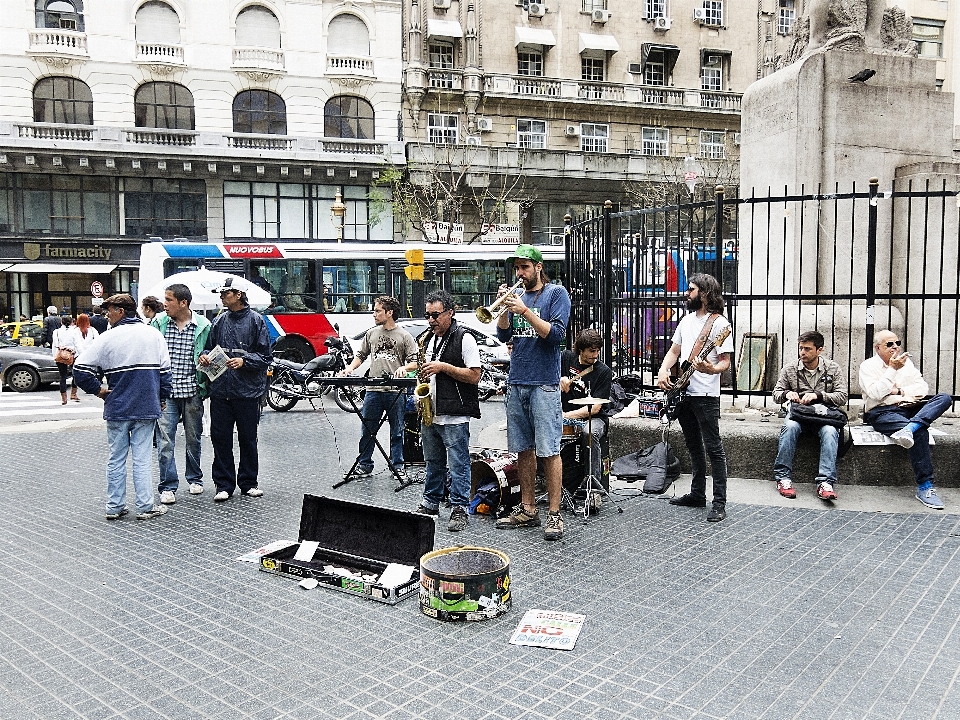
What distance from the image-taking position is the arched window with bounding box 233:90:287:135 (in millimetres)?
34594

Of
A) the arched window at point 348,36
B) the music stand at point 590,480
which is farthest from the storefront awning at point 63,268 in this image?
the music stand at point 590,480

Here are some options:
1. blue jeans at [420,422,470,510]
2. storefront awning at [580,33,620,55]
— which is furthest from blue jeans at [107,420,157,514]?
storefront awning at [580,33,620,55]

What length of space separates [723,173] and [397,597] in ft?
123

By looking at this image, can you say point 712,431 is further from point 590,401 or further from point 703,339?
point 590,401

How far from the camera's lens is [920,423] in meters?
7.43

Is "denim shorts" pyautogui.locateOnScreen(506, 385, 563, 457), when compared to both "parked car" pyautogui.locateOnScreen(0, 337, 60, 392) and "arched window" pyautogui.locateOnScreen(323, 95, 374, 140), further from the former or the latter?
"arched window" pyautogui.locateOnScreen(323, 95, 374, 140)

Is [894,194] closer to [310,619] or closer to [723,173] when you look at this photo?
[310,619]

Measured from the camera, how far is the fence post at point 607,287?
9359 millimetres

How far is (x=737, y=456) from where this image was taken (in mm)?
8156

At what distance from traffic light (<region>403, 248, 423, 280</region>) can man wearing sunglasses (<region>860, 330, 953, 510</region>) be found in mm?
14222

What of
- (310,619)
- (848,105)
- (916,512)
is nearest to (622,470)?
(916,512)

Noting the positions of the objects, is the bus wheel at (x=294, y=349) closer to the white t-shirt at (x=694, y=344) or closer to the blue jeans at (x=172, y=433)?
the blue jeans at (x=172, y=433)

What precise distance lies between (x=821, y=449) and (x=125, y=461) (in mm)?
6231

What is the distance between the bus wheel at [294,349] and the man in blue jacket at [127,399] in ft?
39.8
